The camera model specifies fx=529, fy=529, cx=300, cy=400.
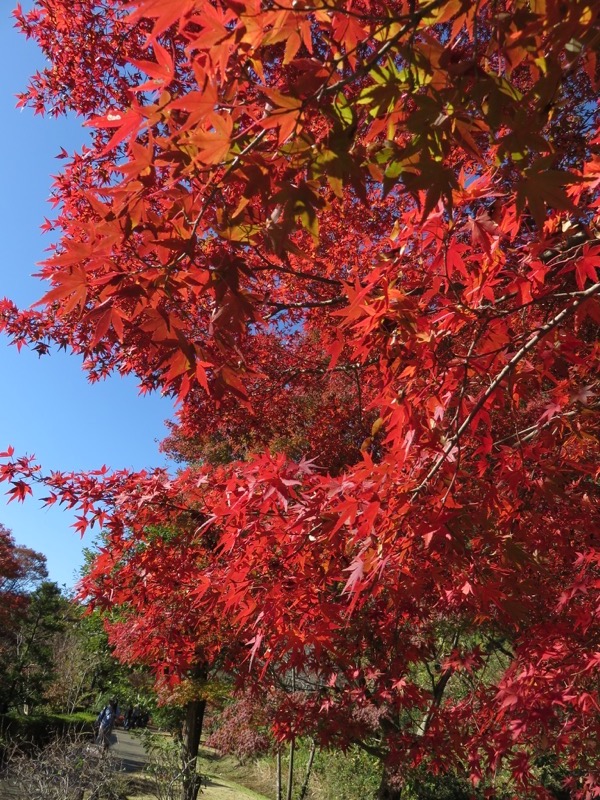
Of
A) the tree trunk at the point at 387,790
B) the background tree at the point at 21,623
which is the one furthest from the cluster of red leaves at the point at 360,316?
the background tree at the point at 21,623

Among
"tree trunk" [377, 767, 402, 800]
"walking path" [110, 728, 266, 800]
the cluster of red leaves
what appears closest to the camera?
the cluster of red leaves

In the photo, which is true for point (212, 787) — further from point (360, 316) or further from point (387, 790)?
point (360, 316)

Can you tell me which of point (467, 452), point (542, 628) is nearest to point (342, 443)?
point (542, 628)

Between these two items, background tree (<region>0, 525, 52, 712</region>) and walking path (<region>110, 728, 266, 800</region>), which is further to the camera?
background tree (<region>0, 525, 52, 712</region>)

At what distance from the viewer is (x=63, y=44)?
4.44 metres

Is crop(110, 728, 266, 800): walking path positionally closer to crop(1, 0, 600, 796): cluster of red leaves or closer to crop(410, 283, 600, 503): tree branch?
crop(1, 0, 600, 796): cluster of red leaves

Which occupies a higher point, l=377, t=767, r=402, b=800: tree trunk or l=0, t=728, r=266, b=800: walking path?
l=377, t=767, r=402, b=800: tree trunk

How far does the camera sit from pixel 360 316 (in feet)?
7.12

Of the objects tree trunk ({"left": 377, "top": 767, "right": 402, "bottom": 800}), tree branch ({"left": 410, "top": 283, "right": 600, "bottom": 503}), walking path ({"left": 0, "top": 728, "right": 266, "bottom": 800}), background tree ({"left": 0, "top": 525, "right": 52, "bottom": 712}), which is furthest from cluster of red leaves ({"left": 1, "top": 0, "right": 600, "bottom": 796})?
background tree ({"left": 0, "top": 525, "right": 52, "bottom": 712})

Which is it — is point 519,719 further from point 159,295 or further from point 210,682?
point 210,682

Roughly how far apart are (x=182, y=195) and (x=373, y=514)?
1.25 metres

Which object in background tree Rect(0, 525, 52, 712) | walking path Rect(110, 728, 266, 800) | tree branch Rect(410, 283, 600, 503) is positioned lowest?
walking path Rect(110, 728, 266, 800)

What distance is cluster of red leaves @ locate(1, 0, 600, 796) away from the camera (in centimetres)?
123

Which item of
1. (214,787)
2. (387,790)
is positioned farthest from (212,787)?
(387,790)
